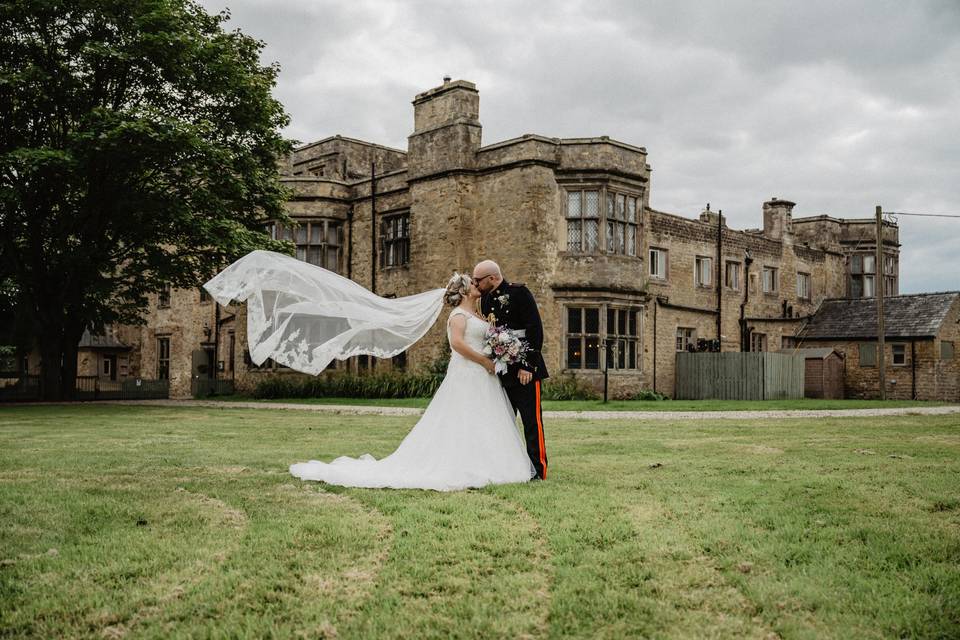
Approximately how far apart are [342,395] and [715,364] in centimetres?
1394

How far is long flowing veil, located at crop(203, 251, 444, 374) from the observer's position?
9.12 meters

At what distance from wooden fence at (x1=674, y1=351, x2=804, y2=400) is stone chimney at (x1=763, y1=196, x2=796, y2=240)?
8492 millimetres

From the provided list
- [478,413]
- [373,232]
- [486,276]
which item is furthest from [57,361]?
[486,276]

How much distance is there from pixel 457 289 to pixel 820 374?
2854 centimetres

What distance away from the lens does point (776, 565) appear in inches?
187

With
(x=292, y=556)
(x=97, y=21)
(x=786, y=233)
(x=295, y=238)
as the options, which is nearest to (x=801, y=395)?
(x=786, y=233)

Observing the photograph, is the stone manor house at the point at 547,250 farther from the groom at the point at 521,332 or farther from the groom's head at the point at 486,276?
the groom's head at the point at 486,276

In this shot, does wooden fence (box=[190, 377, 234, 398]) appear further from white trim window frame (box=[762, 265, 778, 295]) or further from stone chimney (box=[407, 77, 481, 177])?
white trim window frame (box=[762, 265, 778, 295])

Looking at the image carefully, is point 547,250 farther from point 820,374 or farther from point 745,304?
point 820,374

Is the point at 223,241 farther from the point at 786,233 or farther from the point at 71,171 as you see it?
the point at 786,233

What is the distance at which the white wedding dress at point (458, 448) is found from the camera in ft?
25.5

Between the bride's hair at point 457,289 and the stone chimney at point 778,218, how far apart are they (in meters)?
31.8

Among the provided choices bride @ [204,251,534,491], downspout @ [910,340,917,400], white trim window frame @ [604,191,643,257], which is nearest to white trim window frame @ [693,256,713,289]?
white trim window frame @ [604,191,643,257]

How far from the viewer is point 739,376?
29359 mm
